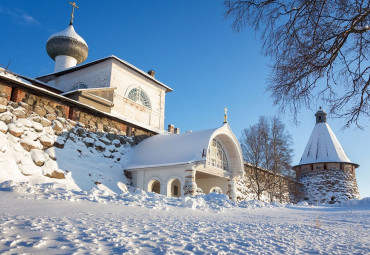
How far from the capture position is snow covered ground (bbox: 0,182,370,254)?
345 cm

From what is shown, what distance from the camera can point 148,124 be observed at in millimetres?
17344

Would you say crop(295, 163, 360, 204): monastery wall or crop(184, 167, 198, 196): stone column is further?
crop(295, 163, 360, 204): monastery wall

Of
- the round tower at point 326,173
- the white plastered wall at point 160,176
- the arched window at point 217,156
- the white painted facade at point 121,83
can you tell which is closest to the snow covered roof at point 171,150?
the white plastered wall at point 160,176

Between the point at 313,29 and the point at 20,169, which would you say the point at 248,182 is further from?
the point at 313,29

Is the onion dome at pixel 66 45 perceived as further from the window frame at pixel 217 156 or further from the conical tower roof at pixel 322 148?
the conical tower roof at pixel 322 148

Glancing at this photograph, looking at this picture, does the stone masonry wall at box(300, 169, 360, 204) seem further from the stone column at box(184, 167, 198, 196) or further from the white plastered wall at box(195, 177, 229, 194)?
the stone column at box(184, 167, 198, 196)

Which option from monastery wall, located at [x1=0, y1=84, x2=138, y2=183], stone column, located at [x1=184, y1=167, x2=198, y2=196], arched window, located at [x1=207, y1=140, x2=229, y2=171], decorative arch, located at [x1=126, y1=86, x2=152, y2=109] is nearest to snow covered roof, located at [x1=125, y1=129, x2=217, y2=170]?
stone column, located at [x1=184, y1=167, x2=198, y2=196]

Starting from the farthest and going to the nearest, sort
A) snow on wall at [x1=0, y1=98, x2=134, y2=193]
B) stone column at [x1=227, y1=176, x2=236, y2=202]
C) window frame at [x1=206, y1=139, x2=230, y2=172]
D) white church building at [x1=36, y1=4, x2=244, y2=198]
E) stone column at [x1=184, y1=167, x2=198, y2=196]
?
stone column at [x1=227, y1=176, x2=236, y2=202]
window frame at [x1=206, y1=139, x2=230, y2=172]
white church building at [x1=36, y1=4, x2=244, y2=198]
stone column at [x1=184, y1=167, x2=198, y2=196]
snow on wall at [x1=0, y1=98, x2=134, y2=193]

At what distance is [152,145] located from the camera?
13953 millimetres

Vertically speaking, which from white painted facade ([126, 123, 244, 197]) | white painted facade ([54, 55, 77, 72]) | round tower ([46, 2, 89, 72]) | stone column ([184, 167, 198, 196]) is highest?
round tower ([46, 2, 89, 72])

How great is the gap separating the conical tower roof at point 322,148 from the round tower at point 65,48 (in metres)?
18.9

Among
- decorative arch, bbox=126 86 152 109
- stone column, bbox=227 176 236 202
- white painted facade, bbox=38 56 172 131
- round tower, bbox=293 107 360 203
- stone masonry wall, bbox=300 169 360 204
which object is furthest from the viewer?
round tower, bbox=293 107 360 203

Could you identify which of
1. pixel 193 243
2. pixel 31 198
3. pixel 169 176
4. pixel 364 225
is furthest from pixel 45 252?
pixel 169 176

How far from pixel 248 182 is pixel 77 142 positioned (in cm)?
1130
